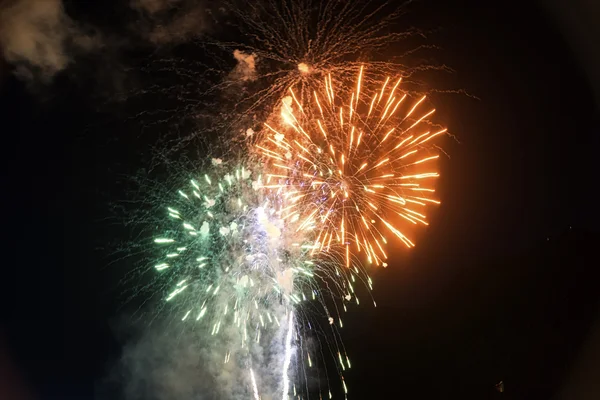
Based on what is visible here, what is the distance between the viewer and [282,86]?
4406 mm

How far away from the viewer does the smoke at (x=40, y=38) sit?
4.49 metres

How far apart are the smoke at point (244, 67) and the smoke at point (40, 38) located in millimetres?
1727

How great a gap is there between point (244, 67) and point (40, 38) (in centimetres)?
255

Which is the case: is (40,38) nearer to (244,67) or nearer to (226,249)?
(244,67)

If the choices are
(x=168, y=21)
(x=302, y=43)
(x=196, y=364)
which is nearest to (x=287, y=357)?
(x=196, y=364)

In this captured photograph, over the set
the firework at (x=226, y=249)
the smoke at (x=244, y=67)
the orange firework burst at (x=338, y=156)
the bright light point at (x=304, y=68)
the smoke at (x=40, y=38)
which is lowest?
the firework at (x=226, y=249)

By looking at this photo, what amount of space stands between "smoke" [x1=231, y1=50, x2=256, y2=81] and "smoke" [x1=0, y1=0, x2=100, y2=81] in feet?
5.66

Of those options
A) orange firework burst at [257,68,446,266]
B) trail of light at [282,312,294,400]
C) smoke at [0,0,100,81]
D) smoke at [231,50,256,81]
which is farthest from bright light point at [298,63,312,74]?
trail of light at [282,312,294,400]

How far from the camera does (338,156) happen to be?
4434mm

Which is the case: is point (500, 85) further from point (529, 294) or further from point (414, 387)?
point (414, 387)

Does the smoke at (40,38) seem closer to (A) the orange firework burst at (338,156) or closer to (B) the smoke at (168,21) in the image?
(B) the smoke at (168,21)

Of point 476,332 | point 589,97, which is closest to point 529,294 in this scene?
point 476,332

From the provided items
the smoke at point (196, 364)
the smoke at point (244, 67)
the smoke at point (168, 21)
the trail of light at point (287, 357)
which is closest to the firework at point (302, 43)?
the smoke at point (244, 67)

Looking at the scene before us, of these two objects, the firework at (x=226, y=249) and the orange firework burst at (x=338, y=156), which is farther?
the firework at (x=226, y=249)
